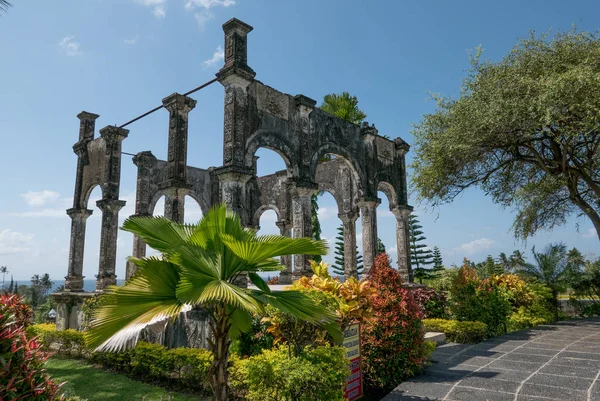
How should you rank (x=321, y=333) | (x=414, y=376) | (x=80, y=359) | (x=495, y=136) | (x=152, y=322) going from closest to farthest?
1. (x=152, y=322)
2. (x=321, y=333)
3. (x=414, y=376)
4. (x=80, y=359)
5. (x=495, y=136)

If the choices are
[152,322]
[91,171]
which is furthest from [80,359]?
[152,322]

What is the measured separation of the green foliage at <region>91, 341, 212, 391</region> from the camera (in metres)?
7.11

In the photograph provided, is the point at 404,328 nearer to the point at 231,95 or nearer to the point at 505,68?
the point at 231,95

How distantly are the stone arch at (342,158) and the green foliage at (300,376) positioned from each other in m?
7.09

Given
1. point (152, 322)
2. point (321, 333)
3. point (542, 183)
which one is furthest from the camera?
point (542, 183)

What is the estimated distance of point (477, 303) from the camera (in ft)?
37.3

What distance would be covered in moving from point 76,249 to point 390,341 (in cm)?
1204

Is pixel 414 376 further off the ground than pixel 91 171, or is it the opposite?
pixel 91 171

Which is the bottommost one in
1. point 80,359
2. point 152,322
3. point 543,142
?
point 80,359

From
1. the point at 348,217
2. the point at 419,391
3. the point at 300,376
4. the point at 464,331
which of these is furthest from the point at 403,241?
the point at 300,376

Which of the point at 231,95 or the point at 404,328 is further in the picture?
the point at 231,95

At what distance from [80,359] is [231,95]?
790 cm

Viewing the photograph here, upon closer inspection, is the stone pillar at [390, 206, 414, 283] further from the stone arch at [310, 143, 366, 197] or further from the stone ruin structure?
the stone arch at [310, 143, 366, 197]

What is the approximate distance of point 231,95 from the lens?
957cm
